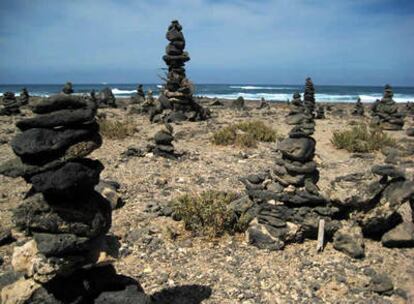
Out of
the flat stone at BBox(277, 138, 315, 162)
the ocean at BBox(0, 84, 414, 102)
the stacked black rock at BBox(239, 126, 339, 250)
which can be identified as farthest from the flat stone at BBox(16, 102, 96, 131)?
the ocean at BBox(0, 84, 414, 102)

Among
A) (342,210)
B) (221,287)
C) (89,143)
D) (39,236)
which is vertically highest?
(89,143)

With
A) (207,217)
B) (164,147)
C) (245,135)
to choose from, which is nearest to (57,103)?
(207,217)

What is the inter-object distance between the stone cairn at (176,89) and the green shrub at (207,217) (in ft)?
49.8

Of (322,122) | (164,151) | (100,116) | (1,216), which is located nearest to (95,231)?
(1,216)

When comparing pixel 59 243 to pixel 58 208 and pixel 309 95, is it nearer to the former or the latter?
pixel 58 208

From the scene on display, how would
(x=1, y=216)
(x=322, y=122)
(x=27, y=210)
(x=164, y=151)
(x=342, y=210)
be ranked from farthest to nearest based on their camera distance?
(x=322, y=122), (x=164, y=151), (x=1, y=216), (x=342, y=210), (x=27, y=210)

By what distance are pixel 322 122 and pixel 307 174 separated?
1967 centimetres

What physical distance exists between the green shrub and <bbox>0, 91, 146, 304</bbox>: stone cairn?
3226 millimetres

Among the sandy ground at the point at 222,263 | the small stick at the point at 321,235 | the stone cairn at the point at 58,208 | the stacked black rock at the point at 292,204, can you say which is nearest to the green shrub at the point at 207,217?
the sandy ground at the point at 222,263

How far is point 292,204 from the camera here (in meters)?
8.39

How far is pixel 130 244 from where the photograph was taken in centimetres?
789

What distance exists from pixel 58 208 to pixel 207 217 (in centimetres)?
406

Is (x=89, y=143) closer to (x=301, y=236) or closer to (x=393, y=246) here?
(x=301, y=236)

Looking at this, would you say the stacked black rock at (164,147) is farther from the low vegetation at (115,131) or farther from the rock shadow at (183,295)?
the rock shadow at (183,295)
